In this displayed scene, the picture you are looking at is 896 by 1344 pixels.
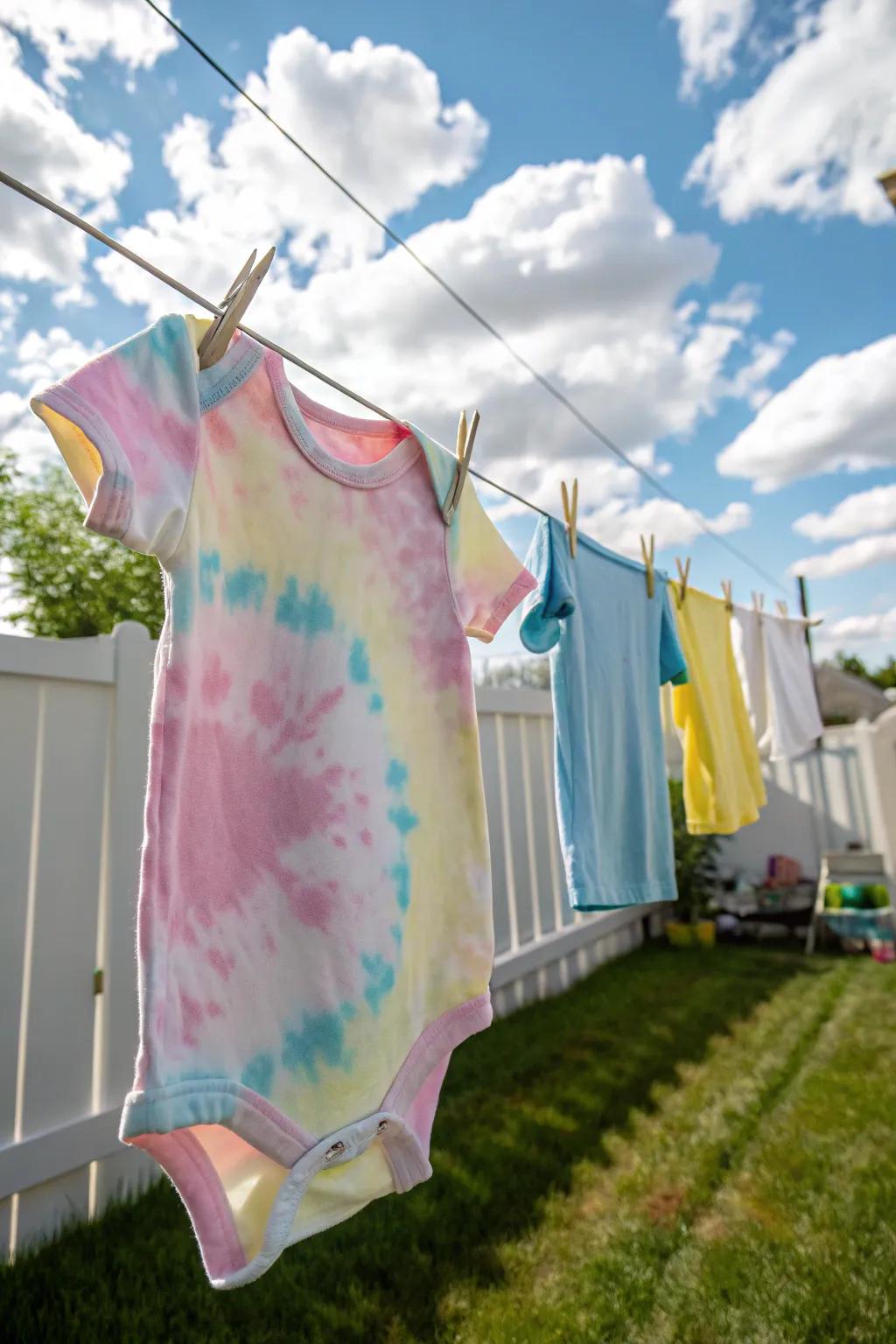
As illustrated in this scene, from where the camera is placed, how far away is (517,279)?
128 inches

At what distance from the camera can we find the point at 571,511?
74.7 inches

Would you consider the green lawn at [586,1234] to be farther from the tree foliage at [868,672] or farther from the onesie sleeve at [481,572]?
the tree foliage at [868,672]

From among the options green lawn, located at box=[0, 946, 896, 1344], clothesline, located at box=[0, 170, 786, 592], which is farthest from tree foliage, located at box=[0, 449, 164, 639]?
clothesline, located at box=[0, 170, 786, 592]

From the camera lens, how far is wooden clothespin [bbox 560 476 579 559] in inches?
74.0

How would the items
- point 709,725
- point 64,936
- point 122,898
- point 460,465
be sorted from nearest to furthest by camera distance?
point 460,465
point 64,936
point 122,898
point 709,725

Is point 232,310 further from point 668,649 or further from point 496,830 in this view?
point 496,830

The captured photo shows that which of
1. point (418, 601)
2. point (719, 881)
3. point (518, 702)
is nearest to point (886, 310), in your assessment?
point (518, 702)

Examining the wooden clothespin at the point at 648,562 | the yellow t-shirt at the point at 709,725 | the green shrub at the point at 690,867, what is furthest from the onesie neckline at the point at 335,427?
the green shrub at the point at 690,867

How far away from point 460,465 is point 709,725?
1.64m

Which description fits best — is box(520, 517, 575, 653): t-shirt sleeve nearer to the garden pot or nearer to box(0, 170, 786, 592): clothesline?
box(0, 170, 786, 592): clothesline

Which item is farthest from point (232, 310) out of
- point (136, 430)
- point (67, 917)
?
point (67, 917)

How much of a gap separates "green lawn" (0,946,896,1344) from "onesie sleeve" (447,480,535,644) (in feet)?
4.74

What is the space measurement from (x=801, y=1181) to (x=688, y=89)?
12.2 feet

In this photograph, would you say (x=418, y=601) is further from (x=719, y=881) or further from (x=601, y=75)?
(x=719, y=881)
